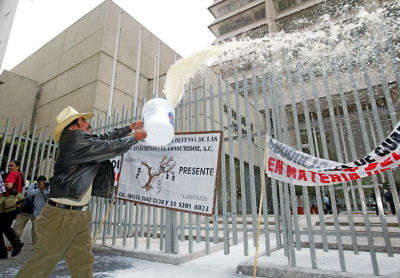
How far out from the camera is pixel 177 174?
3738mm

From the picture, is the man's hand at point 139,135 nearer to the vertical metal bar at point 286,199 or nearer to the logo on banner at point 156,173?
the logo on banner at point 156,173

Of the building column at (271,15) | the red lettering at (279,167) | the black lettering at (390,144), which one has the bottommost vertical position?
the red lettering at (279,167)

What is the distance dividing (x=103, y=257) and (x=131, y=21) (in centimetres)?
1324

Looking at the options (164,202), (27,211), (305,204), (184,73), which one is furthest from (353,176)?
(27,211)

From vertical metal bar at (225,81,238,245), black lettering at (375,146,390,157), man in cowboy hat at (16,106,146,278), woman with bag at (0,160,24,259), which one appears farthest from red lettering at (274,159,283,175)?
woman with bag at (0,160,24,259)

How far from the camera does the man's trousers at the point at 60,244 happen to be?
2.04m

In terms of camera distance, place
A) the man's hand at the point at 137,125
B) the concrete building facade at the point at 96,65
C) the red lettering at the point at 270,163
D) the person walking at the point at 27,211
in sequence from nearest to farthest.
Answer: the man's hand at the point at 137,125 < the red lettering at the point at 270,163 < the person walking at the point at 27,211 < the concrete building facade at the point at 96,65

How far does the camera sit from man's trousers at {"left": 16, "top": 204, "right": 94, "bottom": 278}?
2.04 metres

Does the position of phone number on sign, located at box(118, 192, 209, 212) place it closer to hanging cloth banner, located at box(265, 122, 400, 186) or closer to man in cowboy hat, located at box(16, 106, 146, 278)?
hanging cloth banner, located at box(265, 122, 400, 186)

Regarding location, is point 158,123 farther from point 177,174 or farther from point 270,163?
point 270,163

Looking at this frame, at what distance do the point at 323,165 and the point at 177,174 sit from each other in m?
2.10

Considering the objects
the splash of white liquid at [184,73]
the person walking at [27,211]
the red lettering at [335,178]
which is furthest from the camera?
the person walking at [27,211]

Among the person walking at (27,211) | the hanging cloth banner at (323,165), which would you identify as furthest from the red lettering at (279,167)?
the person walking at (27,211)

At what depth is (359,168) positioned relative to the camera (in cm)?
262
